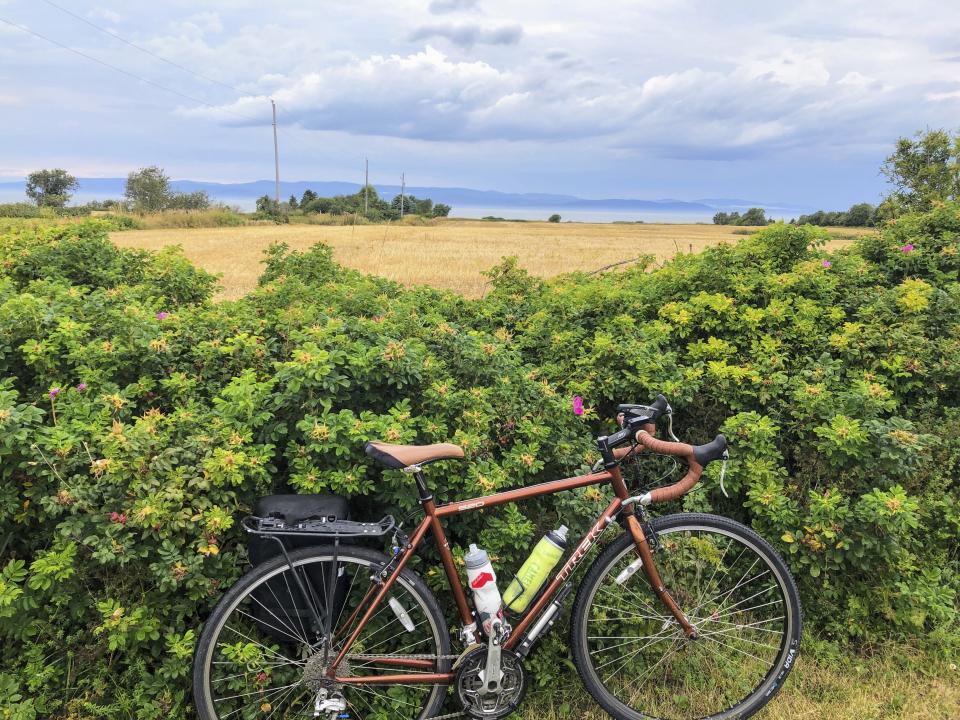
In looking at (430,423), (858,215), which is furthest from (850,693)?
(858,215)

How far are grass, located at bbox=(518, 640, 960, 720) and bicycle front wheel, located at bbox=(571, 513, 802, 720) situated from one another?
0.17 metres

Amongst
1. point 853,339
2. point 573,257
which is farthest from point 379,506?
point 573,257

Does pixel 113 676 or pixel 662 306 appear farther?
pixel 662 306

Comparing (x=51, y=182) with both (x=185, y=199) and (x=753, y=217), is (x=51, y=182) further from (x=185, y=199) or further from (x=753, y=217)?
(x=753, y=217)

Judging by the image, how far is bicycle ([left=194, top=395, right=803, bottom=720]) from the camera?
252 cm

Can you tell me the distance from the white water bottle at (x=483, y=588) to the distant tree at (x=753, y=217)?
64298 mm

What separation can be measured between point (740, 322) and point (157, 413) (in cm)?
390

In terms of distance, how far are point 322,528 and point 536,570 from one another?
3.00 feet

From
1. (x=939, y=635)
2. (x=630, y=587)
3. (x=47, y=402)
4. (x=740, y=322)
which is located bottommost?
(x=939, y=635)

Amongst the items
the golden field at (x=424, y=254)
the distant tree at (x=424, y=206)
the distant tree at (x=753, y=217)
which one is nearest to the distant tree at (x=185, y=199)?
the distant tree at (x=424, y=206)

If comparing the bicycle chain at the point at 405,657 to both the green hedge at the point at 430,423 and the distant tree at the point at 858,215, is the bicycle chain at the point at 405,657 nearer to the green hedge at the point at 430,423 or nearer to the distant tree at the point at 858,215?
the green hedge at the point at 430,423

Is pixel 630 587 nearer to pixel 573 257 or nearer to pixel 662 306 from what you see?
pixel 662 306

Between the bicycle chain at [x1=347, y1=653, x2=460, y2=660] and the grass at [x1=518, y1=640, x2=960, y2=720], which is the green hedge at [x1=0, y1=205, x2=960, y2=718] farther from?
the bicycle chain at [x1=347, y1=653, x2=460, y2=660]

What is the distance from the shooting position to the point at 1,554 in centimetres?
299
